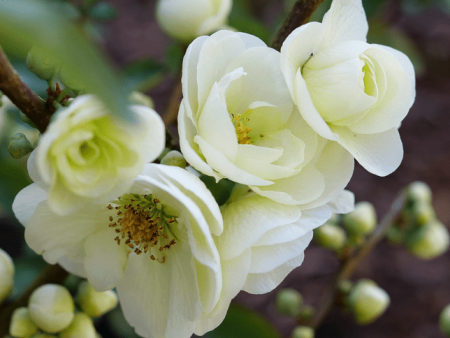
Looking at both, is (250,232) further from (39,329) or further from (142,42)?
(142,42)

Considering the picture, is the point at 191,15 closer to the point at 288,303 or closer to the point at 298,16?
the point at 298,16

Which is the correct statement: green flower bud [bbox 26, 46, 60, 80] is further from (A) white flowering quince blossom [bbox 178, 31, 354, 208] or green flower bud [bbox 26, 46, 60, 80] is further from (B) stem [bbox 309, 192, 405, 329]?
(B) stem [bbox 309, 192, 405, 329]

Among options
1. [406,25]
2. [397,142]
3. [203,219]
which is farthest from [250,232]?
[406,25]

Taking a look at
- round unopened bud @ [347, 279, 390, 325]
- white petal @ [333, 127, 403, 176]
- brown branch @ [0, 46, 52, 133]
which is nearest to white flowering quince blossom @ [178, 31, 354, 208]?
white petal @ [333, 127, 403, 176]

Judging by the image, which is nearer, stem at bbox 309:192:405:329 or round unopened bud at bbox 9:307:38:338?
round unopened bud at bbox 9:307:38:338

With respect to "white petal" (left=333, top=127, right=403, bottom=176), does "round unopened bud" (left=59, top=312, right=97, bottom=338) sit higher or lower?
lower

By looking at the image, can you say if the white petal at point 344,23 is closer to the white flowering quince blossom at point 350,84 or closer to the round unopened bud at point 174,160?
the white flowering quince blossom at point 350,84

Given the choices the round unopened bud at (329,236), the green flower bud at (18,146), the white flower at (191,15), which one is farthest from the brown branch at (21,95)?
the round unopened bud at (329,236)
